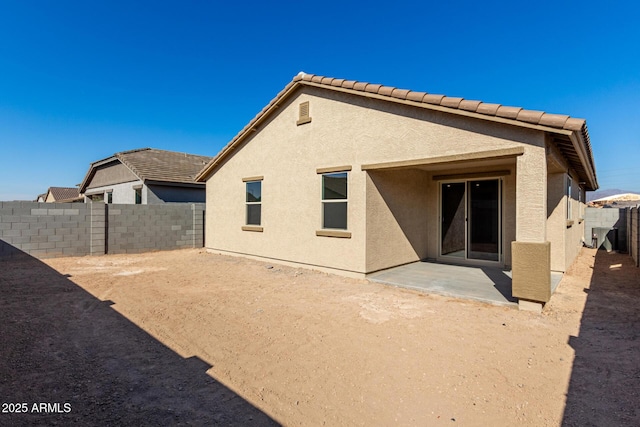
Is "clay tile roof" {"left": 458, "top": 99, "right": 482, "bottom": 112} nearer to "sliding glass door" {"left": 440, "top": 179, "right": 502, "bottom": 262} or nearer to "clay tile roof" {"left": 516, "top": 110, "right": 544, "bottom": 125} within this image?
"clay tile roof" {"left": 516, "top": 110, "right": 544, "bottom": 125}

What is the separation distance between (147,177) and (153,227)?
174 inches

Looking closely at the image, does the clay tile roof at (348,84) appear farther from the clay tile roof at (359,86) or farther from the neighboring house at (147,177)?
the neighboring house at (147,177)

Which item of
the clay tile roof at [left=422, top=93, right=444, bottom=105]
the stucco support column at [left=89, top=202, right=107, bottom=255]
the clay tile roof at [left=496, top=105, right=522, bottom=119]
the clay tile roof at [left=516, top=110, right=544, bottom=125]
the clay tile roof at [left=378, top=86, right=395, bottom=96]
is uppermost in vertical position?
the clay tile roof at [left=378, top=86, right=395, bottom=96]

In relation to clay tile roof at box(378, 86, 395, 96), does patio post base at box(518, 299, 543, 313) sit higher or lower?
lower

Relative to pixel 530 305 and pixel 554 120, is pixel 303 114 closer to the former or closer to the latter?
pixel 554 120

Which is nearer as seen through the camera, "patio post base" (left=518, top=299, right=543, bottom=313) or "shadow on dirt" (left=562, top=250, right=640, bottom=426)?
"shadow on dirt" (left=562, top=250, right=640, bottom=426)

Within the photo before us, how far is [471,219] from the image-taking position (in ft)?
31.7

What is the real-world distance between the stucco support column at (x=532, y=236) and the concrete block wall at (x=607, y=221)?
1225 cm

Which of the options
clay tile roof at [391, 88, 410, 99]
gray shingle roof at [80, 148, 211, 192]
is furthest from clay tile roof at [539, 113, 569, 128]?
gray shingle roof at [80, 148, 211, 192]

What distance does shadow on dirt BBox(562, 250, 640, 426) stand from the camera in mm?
2785

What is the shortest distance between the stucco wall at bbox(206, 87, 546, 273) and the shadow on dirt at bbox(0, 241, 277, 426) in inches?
202

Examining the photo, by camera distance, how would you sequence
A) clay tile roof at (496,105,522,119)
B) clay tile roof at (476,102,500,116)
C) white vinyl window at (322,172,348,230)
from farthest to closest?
white vinyl window at (322,172,348,230)
clay tile roof at (476,102,500,116)
clay tile roof at (496,105,522,119)

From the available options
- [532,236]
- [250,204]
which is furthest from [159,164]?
[532,236]

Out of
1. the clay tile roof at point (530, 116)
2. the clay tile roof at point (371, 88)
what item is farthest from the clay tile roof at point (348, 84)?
the clay tile roof at point (530, 116)
